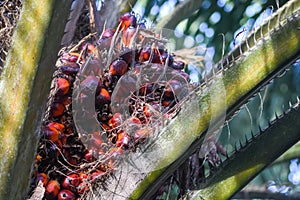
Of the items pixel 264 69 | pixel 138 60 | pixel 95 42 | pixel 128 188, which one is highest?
pixel 95 42

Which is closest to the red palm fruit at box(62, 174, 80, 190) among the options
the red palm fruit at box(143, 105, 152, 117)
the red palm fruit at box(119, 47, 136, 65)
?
the red palm fruit at box(143, 105, 152, 117)

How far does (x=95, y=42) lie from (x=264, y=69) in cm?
55

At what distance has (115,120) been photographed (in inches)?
58.9

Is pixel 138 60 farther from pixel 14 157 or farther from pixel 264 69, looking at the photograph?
pixel 14 157

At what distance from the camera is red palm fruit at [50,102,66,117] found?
1.49 m

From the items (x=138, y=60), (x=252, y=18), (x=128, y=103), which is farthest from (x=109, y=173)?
(x=252, y=18)

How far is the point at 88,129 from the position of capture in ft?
4.83

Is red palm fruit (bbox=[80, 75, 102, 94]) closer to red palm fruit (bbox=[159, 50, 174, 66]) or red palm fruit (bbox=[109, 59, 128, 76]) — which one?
red palm fruit (bbox=[109, 59, 128, 76])

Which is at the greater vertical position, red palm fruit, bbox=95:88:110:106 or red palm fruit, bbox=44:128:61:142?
red palm fruit, bbox=95:88:110:106

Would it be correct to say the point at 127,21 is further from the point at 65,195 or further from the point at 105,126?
the point at 65,195

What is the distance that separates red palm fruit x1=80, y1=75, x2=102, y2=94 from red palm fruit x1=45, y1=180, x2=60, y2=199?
24 centimetres

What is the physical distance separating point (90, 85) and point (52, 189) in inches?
10.7

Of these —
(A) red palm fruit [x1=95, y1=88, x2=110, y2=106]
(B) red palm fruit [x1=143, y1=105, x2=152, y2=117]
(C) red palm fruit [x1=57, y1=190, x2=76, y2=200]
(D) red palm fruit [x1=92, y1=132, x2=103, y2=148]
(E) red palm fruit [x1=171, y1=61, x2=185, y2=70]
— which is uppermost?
(E) red palm fruit [x1=171, y1=61, x2=185, y2=70]

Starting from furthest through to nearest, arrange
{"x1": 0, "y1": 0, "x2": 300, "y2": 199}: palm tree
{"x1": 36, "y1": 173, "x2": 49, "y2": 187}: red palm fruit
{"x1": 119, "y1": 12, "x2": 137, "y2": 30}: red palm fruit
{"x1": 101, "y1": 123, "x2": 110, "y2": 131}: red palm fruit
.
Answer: {"x1": 119, "y1": 12, "x2": 137, "y2": 30}: red palm fruit
{"x1": 101, "y1": 123, "x2": 110, "y2": 131}: red palm fruit
{"x1": 36, "y1": 173, "x2": 49, "y2": 187}: red palm fruit
{"x1": 0, "y1": 0, "x2": 300, "y2": 199}: palm tree
